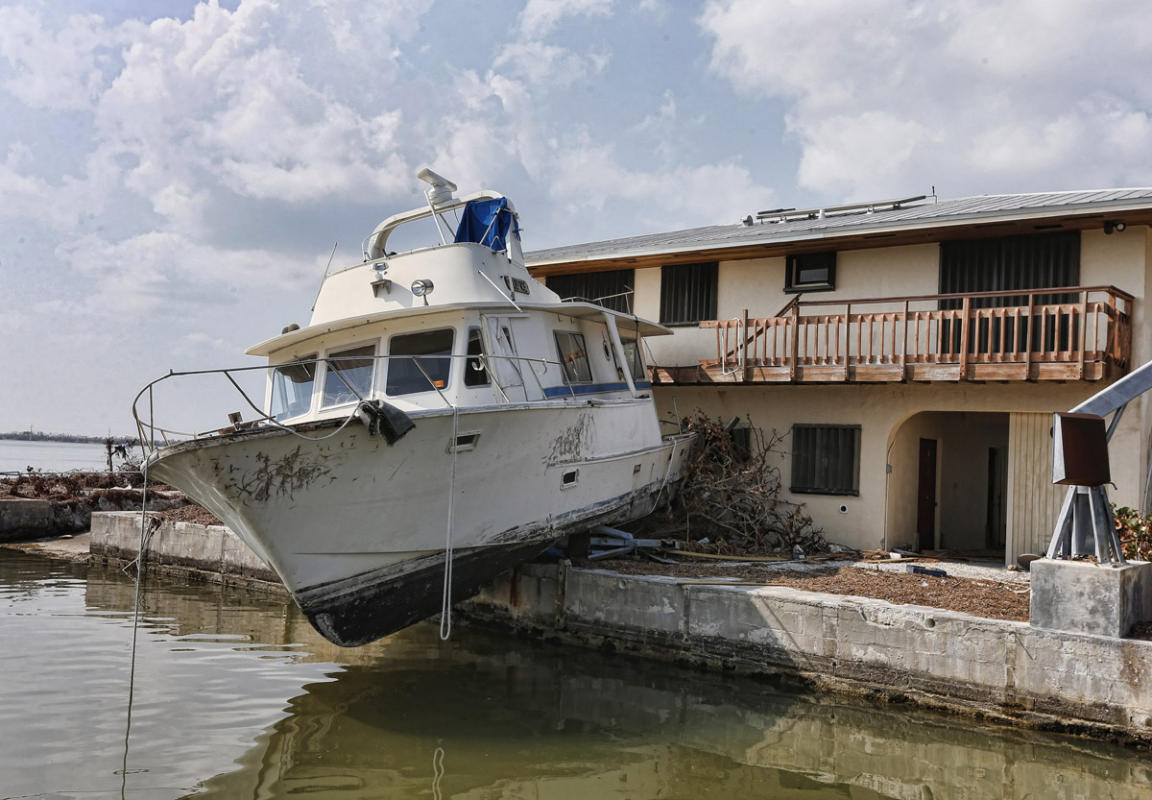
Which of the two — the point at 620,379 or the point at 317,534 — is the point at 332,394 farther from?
the point at 620,379

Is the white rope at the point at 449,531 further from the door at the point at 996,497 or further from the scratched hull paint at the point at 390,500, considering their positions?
the door at the point at 996,497

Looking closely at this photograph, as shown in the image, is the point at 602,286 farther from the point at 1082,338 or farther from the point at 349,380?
the point at 1082,338

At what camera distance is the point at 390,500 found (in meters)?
7.97

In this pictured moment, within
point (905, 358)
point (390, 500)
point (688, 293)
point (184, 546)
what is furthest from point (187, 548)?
point (905, 358)

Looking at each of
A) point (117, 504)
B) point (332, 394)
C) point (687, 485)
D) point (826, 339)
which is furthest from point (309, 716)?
point (117, 504)

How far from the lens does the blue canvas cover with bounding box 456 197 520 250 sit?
11.5 m

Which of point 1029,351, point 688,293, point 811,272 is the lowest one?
point 1029,351

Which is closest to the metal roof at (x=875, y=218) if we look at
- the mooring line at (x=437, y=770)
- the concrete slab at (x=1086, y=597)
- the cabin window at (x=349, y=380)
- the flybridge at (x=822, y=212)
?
the flybridge at (x=822, y=212)

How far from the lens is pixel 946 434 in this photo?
1581cm

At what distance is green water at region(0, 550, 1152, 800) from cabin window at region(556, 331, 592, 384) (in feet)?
10.9

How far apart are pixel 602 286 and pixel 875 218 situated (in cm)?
510

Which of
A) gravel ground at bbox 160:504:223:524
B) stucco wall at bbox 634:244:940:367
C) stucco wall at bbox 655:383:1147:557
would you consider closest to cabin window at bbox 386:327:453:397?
stucco wall at bbox 634:244:940:367

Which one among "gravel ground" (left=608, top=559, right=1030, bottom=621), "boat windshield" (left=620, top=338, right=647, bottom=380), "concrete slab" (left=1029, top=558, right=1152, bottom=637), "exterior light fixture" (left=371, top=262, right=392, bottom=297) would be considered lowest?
"gravel ground" (left=608, top=559, right=1030, bottom=621)

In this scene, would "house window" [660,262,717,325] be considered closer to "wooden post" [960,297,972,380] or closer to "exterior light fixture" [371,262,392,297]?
"wooden post" [960,297,972,380]
